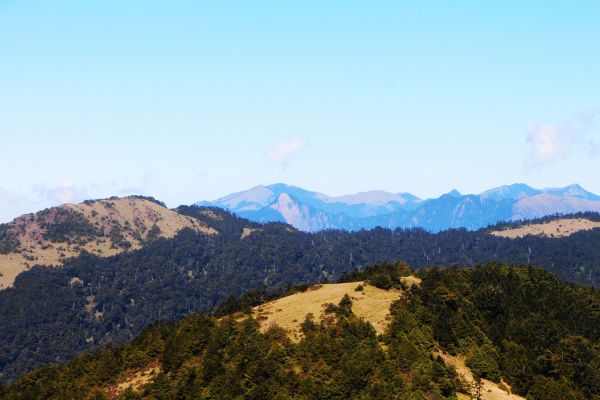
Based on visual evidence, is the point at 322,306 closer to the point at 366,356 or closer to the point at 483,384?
the point at 366,356

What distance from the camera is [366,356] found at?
250 ft

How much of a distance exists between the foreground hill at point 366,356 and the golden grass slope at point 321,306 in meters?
0.57

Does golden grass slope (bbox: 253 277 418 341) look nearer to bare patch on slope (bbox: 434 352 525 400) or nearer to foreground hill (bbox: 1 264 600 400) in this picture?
foreground hill (bbox: 1 264 600 400)

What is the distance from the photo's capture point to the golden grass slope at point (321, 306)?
92.8 m

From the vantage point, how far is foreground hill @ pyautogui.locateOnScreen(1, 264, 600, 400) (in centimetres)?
7425

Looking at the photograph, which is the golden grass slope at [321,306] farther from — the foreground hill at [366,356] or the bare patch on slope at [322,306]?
the foreground hill at [366,356]

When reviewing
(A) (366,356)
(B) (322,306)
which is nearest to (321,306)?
(B) (322,306)

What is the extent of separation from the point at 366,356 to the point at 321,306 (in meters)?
22.7

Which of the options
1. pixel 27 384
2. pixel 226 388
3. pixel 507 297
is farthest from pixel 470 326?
pixel 27 384

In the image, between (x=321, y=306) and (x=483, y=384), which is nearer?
(x=483, y=384)

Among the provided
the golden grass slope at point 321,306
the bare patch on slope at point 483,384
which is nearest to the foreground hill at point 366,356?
the bare patch on slope at point 483,384

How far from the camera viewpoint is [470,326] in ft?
313

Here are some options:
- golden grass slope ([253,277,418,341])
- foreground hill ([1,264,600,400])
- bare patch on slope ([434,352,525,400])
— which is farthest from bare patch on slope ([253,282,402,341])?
bare patch on slope ([434,352,525,400])

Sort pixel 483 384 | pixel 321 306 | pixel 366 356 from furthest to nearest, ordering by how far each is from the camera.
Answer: pixel 321 306 < pixel 483 384 < pixel 366 356
